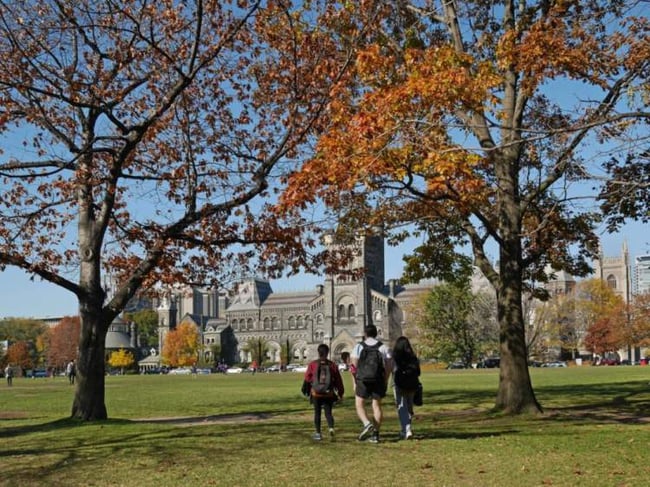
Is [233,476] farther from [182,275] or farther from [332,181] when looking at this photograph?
[182,275]

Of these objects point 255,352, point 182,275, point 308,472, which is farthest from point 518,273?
point 255,352

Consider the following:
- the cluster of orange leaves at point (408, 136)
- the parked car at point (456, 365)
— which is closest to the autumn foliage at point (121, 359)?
the parked car at point (456, 365)

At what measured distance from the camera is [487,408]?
17.9 m

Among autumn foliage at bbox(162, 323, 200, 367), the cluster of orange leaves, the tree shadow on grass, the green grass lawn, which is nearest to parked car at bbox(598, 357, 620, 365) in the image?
autumn foliage at bbox(162, 323, 200, 367)

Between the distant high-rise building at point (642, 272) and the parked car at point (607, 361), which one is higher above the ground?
the distant high-rise building at point (642, 272)

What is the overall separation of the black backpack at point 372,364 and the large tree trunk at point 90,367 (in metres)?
7.14

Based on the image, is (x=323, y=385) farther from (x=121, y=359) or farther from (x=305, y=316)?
(x=305, y=316)

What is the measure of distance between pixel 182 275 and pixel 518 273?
7.40 meters

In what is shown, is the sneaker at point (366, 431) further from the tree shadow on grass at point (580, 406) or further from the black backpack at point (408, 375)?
the tree shadow on grass at point (580, 406)

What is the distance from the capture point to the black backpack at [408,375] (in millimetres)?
11445

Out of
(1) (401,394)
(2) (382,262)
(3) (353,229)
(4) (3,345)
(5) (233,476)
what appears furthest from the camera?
(2) (382,262)

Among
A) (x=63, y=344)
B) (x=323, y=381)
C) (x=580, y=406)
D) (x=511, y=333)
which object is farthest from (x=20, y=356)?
(x=323, y=381)

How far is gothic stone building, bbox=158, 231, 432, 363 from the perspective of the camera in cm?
12288

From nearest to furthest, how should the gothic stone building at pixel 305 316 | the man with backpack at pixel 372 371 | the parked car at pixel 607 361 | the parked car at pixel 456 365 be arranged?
the man with backpack at pixel 372 371, the parked car at pixel 456 365, the parked car at pixel 607 361, the gothic stone building at pixel 305 316
